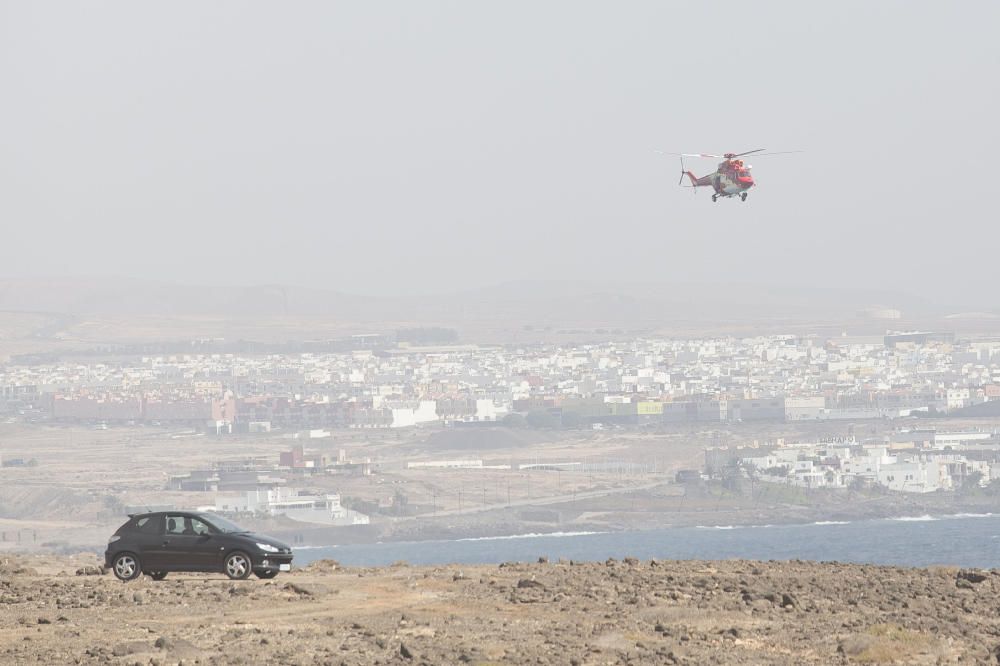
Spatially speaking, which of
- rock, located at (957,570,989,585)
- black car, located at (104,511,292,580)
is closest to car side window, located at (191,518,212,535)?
black car, located at (104,511,292,580)

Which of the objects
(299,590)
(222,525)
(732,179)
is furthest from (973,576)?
(732,179)

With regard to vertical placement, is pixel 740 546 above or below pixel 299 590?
below

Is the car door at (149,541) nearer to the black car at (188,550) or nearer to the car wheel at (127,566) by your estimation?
the black car at (188,550)

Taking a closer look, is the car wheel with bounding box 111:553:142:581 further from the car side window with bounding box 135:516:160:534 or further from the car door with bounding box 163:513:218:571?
the car door with bounding box 163:513:218:571

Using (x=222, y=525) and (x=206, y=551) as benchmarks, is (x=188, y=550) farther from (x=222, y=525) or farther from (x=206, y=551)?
(x=222, y=525)

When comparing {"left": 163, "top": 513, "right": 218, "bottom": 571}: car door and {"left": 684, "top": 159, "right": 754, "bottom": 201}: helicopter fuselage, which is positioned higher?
{"left": 684, "top": 159, "right": 754, "bottom": 201}: helicopter fuselage

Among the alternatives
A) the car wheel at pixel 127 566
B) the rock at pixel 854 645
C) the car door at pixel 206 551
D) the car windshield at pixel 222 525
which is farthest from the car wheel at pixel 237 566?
the rock at pixel 854 645

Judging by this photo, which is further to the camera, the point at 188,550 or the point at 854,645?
the point at 188,550
